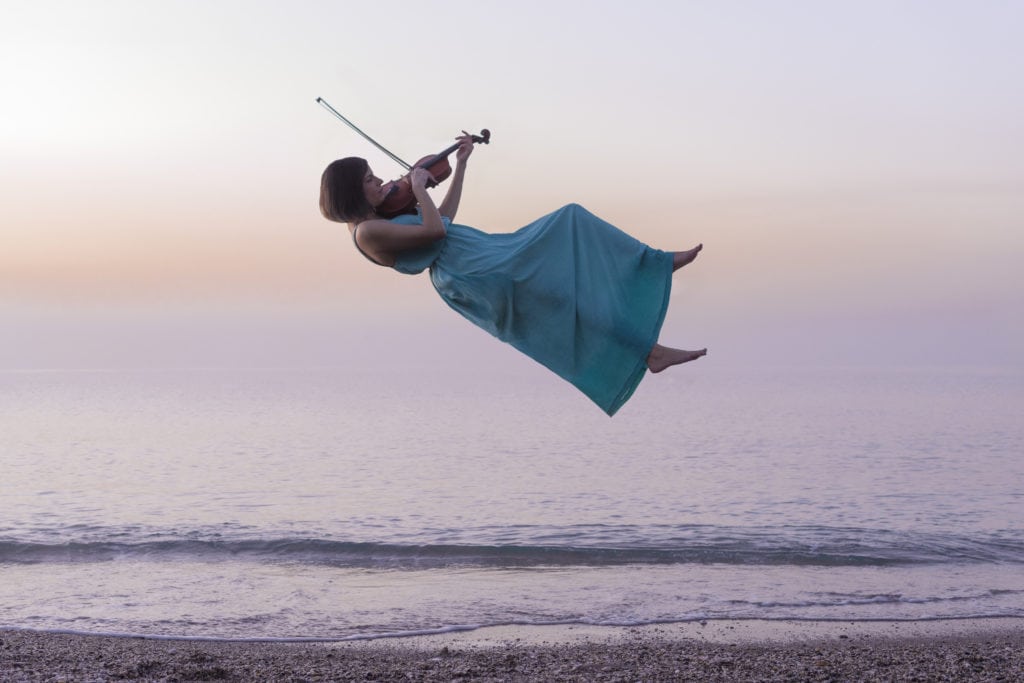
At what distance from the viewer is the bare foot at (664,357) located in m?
5.12

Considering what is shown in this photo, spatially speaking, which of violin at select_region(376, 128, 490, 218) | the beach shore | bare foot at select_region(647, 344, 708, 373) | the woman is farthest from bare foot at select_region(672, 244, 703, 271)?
the beach shore

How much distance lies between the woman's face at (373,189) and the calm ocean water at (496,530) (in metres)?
1.72

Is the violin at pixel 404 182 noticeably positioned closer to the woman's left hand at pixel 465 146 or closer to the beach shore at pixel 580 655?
the woman's left hand at pixel 465 146

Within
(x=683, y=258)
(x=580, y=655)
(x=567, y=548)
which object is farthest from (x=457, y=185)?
(x=567, y=548)

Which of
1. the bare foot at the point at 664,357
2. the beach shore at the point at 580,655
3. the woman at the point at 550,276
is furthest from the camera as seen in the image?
the beach shore at the point at 580,655

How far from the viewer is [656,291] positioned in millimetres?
5336

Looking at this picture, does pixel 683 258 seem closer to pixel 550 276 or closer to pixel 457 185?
pixel 550 276

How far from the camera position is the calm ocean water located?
10.5 metres

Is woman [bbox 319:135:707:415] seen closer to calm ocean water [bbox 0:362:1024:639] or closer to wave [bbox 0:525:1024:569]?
calm ocean water [bbox 0:362:1024:639]

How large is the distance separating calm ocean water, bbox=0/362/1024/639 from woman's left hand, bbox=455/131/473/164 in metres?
1.55

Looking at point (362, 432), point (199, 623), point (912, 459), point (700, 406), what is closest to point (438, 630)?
point (199, 623)

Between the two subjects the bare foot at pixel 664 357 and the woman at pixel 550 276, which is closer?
the bare foot at pixel 664 357

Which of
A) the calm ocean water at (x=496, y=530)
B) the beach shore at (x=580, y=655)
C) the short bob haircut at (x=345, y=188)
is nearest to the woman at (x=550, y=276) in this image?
the short bob haircut at (x=345, y=188)

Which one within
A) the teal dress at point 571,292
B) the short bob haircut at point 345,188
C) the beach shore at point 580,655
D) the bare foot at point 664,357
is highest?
the short bob haircut at point 345,188
